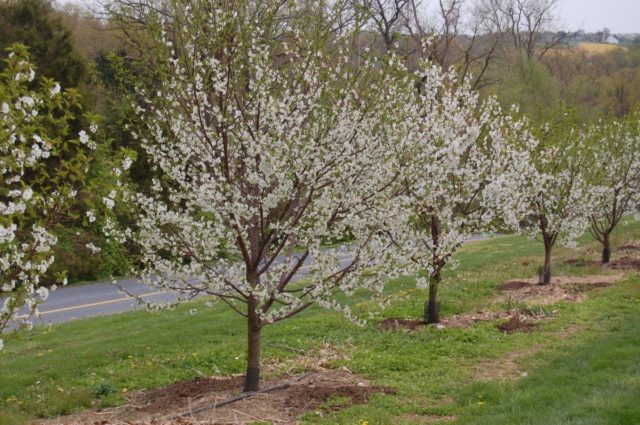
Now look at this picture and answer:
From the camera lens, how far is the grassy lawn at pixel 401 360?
654 cm

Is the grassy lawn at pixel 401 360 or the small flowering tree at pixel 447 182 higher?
the small flowering tree at pixel 447 182

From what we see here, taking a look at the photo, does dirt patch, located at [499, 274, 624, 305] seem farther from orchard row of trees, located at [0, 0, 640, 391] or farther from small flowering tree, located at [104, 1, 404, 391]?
small flowering tree, located at [104, 1, 404, 391]

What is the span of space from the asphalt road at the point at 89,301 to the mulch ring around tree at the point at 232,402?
6053mm

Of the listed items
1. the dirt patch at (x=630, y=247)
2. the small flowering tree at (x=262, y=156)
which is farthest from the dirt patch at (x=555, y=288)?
the small flowering tree at (x=262, y=156)

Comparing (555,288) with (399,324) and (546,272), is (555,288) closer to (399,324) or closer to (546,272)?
(546,272)

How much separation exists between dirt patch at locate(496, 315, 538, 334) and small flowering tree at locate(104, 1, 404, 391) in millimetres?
4038

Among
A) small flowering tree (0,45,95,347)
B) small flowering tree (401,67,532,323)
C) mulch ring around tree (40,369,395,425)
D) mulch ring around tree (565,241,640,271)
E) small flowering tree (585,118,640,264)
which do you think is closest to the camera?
small flowering tree (0,45,95,347)

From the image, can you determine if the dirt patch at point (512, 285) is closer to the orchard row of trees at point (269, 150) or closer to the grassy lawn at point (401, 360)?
the grassy lawn at point (401, 360)

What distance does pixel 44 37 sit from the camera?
72.9ft

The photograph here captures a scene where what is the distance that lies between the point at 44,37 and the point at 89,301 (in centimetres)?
1073

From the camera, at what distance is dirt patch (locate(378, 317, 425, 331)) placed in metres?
10.5

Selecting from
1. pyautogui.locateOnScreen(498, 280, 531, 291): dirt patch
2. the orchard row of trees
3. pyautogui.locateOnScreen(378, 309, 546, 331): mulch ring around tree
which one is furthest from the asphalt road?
the orchard row of trees

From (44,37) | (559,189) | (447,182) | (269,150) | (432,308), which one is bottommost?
(432,308)

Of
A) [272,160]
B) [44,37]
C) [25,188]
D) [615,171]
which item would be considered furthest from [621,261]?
[44,37]
